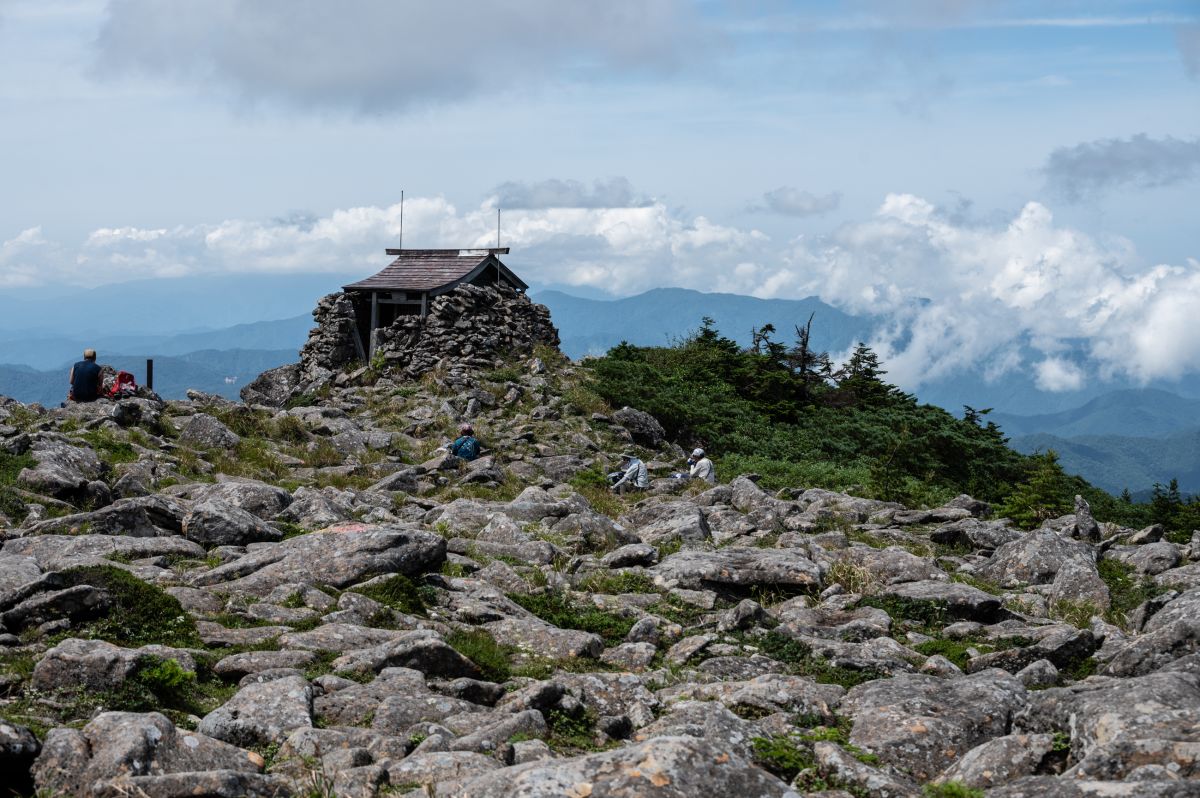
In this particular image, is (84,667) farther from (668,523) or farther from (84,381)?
(84,381)

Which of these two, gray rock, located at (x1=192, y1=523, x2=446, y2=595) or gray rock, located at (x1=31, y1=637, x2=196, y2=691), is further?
gray rock, located at (x1=192, y1=523, x2=446, y2=595)

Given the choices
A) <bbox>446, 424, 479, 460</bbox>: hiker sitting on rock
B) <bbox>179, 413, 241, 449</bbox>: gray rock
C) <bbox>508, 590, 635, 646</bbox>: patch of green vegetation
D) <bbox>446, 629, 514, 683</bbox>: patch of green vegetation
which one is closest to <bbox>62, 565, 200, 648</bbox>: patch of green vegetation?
<bbox>446, 629, 514, 683</bbox>: patch of green vegetation

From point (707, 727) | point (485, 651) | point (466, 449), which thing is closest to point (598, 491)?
point (466, 449)

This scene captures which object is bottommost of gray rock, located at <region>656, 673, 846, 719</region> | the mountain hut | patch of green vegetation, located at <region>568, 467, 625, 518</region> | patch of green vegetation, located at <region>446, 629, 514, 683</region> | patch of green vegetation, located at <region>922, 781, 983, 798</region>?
patch of green vegetation, located at <region>568, 467, 625, 518</region>

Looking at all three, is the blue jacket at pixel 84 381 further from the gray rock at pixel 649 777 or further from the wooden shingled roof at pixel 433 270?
the gray rock at pixel 649 777

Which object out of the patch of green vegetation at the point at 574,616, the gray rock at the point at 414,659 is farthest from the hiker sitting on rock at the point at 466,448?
the gray rock at the point at 414,659

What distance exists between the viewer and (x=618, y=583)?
15883 millimetres

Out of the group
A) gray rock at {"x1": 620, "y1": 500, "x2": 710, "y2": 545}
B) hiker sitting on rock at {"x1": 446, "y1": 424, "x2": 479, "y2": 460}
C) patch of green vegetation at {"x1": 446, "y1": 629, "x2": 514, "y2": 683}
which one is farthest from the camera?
hiker sitting on rock at {"x1": 446, "y1": 424, "x2": 479, "y2": 460}

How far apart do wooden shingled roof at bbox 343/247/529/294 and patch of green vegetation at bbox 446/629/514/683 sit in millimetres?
29880

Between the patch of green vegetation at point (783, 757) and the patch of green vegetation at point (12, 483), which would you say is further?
the patch of green vegetation at point (12, 483)

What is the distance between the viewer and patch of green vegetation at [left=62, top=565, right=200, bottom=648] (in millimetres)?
10719

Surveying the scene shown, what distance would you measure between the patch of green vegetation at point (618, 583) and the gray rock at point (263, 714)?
22.2ft

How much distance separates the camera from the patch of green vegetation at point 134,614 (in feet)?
35.2

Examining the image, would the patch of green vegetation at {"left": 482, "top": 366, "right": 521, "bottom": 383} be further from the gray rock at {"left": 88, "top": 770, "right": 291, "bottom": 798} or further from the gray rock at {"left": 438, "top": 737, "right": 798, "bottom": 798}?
the gray rock at {"left": 438, "top": 737, "right": 798, "bottom": 798}
